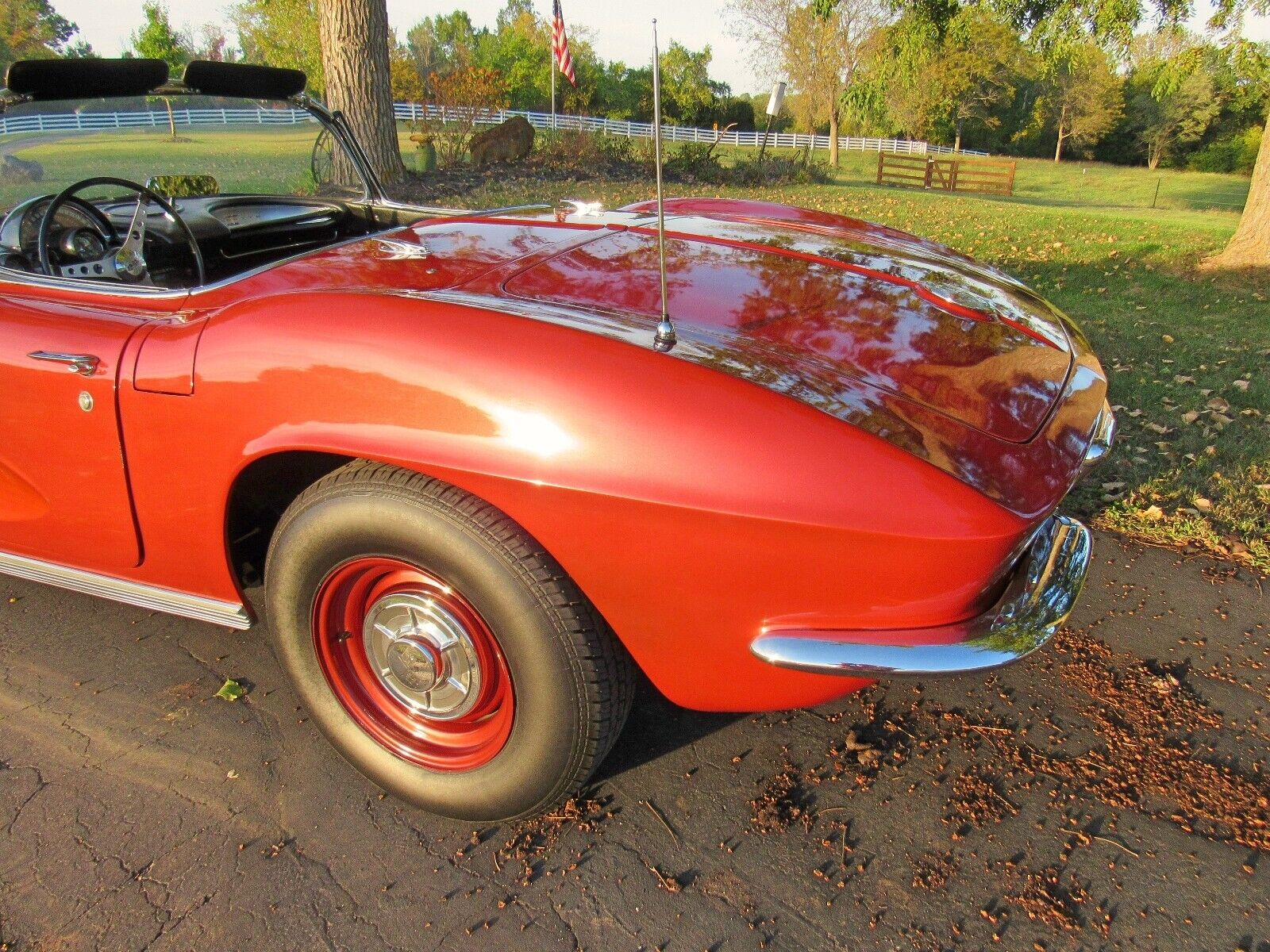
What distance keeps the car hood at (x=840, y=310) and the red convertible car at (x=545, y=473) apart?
1 cm

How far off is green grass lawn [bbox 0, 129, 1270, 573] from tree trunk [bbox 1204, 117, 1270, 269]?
262 millimetres

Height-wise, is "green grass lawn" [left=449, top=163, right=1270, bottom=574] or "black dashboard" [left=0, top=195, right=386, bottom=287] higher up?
"black dashboard" [left=0, top=195, right=386, bottom=287]

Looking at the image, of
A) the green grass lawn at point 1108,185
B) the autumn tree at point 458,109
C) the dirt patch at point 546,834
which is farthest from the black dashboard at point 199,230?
the green grass lawn at point 1108,185

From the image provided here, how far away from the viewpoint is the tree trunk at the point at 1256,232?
771 cm

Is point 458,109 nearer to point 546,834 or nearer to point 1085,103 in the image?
A: point 546,834

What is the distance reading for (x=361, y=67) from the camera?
9.34 meters

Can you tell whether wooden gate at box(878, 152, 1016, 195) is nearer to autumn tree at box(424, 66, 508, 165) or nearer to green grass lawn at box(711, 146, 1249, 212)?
green grass lawn at box(711, 146, 1249, 212)

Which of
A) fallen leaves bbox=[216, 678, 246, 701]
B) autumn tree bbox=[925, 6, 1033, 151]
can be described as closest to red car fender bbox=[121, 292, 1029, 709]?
fallen leaves bbox=[216, 678, 246, 701]

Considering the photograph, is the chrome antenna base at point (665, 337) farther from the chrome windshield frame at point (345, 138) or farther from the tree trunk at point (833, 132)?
the tree trunk at point (833, 132)

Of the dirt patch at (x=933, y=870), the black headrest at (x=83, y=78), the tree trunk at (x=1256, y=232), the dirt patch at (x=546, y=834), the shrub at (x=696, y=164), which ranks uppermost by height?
the black headrest at (x=83, y=78)

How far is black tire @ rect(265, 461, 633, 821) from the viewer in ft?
5.29

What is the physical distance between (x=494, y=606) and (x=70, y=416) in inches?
46.3

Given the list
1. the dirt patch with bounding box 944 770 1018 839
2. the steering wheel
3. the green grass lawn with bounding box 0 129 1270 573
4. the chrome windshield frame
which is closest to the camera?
the dirt patch with bounding box 944 770 1018 839

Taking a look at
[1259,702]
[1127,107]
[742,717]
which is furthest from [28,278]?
[1127,107]
